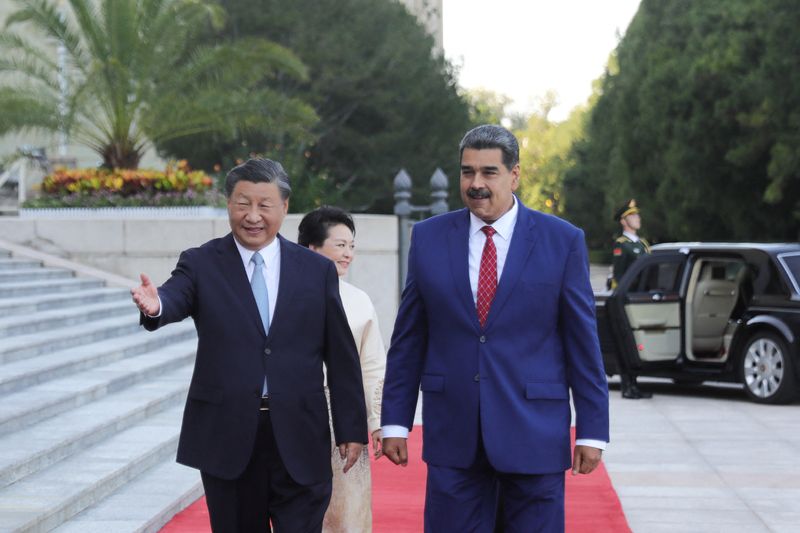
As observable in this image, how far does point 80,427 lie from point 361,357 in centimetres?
367

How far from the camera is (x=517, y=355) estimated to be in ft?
14.1

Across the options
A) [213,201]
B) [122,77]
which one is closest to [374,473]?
[213,201]

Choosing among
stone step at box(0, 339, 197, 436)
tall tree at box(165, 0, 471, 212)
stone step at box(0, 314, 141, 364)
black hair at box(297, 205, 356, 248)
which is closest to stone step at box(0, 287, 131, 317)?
stone step at box(0, 314, 141, 364)

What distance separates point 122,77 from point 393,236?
5295mm

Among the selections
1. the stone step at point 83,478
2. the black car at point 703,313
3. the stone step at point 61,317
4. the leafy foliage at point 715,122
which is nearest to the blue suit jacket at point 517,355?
the stone step at point 83,478

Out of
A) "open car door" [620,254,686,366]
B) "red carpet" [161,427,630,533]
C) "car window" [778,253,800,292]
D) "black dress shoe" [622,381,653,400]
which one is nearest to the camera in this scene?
"red carpet" [161,427,630,533]

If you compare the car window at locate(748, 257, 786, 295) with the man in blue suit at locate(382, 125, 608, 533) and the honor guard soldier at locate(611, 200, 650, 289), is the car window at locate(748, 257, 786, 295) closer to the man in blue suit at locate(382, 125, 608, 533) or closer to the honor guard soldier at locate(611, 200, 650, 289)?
the honor guard soldier at locate(611, 200, 650, 289)

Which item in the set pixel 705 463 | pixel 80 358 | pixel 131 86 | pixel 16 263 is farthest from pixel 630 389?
pixel 131 86

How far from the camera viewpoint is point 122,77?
20.7 meters

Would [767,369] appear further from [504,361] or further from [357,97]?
[357,97]

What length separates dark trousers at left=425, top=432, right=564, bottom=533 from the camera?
428 centimetres

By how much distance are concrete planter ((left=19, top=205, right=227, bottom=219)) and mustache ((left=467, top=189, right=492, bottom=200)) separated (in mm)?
14417

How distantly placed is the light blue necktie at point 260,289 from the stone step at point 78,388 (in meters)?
4.15

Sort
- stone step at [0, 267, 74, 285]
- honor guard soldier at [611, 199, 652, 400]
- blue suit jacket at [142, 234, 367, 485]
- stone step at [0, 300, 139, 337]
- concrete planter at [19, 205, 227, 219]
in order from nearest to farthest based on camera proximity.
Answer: blue suit jacket at [142, 234, 367, 485] < stone step at [0, 300, 139, 337] < honor guard soldier at [611, 199, 652, 400] < stone step at [0, 267, 74, 285] < concrete planter at [19, 205, 227, 219]
